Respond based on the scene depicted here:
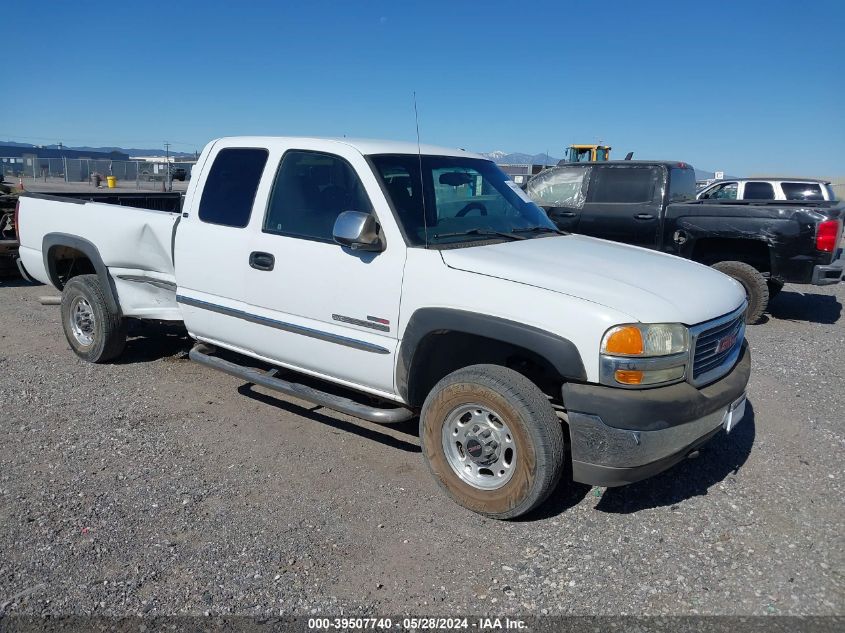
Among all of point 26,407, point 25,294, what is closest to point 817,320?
point 26,407

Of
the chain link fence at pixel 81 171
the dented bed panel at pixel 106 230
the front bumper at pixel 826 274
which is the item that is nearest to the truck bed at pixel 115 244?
the dented bed panel at pixel 106 230

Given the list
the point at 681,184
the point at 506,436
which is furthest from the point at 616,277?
the point at 681,184

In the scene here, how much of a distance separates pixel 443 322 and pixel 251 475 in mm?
1565

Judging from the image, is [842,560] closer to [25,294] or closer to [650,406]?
[650,406]

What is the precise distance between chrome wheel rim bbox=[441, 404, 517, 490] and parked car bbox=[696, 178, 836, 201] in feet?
42.5

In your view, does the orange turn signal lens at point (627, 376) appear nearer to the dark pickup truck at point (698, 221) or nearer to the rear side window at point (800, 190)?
the dark pickup truck at point (698, 221)

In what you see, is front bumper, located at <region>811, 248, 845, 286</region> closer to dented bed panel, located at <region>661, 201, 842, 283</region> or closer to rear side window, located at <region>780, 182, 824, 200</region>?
dented bed panel, located at <region>661, 201, 842, 283</region>

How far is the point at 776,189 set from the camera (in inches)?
604

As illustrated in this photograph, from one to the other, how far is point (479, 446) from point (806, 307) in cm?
852

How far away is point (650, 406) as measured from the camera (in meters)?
3.24

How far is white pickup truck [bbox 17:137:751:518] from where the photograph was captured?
3330 mm

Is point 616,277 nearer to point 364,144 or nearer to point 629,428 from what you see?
point 629,428

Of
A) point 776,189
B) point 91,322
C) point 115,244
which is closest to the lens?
point 115,244

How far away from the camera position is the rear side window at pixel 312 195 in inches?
169
